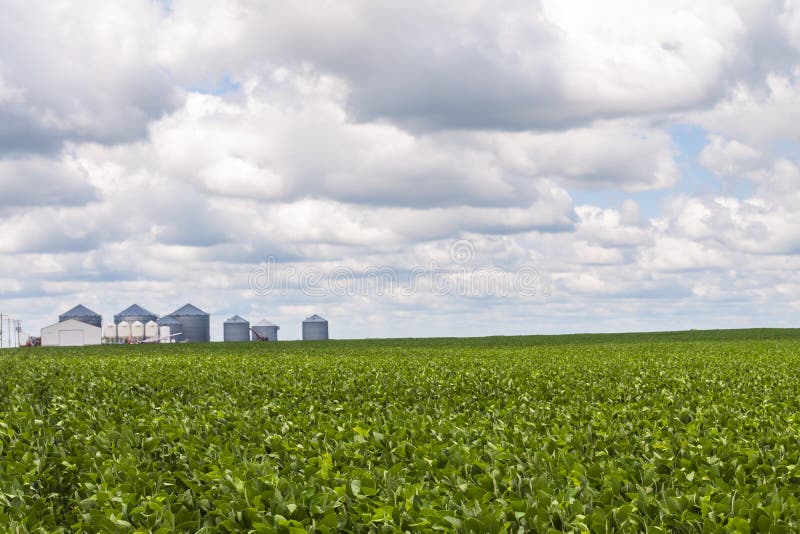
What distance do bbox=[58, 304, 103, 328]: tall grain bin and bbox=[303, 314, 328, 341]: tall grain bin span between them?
29.3 meters

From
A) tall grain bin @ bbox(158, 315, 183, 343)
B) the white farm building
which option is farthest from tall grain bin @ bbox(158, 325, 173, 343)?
the white farm building

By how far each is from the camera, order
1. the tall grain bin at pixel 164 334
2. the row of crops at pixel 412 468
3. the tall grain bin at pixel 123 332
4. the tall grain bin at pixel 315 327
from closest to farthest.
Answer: the row of crops at pixel 412 468 < the tall grain bin at pixel 164 334 < the tall grain bin at pixel 123 332 < the tall grain bin at pixel 315 327

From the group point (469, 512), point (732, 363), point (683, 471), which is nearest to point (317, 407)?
point (683, 471)

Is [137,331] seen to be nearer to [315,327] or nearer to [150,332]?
[150,332]

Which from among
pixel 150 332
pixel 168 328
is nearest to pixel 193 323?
pixel 168 328

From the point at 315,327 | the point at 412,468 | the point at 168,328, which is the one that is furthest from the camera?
the point at 315,327

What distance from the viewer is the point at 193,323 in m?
107

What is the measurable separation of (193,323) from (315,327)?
1804 cm

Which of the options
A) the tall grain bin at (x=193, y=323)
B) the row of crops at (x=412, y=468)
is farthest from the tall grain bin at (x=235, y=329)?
the row of crops at (x=412, y=468)

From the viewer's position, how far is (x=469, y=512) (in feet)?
16.7

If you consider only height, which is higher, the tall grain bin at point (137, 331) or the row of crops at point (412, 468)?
the tall grain bin at point (137, 331)

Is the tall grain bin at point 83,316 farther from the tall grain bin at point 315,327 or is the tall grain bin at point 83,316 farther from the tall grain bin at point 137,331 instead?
the tall grain bin at point 315,327

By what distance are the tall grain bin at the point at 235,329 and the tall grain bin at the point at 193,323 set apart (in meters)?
3.36

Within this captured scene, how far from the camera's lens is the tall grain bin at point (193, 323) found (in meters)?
106
